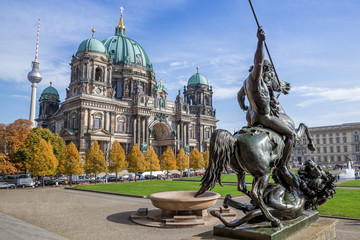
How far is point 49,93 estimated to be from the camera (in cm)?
8238

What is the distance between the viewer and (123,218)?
14969mm

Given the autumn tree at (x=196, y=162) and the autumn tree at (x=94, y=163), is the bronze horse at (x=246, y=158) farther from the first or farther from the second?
the autumn tree at (x=196, y=162)

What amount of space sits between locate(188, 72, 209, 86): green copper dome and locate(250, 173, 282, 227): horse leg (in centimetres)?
8743

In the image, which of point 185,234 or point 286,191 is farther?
point 185,234

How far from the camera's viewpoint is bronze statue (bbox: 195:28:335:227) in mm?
5750

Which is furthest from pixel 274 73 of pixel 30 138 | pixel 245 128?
pixel 30 138

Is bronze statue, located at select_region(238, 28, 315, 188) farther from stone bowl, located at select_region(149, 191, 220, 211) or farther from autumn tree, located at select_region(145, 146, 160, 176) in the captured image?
autumn tree, located at select_region(145, 146, 160, 176)

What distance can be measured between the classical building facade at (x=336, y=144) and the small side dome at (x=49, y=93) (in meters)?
86.2

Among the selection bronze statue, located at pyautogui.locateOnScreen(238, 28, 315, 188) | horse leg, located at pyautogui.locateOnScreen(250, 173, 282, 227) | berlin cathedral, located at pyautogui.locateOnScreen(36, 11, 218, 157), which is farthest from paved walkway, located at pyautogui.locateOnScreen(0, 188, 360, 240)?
berlin cathedral, located at pyautogui.locateOnScreen(36, 11, 218, 157)

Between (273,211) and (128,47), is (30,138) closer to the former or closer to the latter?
(128,47)

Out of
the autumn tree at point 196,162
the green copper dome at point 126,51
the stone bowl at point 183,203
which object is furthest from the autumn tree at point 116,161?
the stone bowl at point 183,203

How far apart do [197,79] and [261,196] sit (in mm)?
88077

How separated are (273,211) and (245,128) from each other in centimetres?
195

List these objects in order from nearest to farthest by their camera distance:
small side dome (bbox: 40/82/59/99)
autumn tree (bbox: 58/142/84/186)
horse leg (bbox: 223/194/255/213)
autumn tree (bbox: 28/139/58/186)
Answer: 1. horse leg (bbox: 223/194/255/213)
2. autumn tree (bbox: 28/139/58/186)
3. autumn tree (bbox: 58/142/84/186)
4. small side dome (bbox: 40/82/59/99)
